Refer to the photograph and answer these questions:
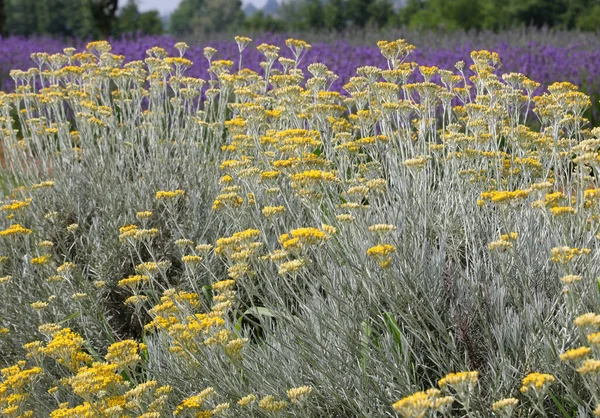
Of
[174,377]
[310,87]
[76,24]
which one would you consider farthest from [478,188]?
[76,24]

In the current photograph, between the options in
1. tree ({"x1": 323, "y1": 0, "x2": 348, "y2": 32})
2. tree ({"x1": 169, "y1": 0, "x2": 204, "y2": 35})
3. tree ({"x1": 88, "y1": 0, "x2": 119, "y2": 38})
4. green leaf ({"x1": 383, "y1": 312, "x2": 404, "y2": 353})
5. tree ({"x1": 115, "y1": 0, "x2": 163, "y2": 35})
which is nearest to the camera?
green leaf ({"x1": 383, "y1": 312, "x2": 404, "y2": 353})

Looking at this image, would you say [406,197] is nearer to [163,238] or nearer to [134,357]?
[134,357]

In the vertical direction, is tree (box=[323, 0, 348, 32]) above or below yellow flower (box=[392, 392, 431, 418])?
below

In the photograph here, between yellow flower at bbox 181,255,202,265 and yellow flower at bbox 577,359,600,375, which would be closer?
yellow flower at bbox 577,359,600,375

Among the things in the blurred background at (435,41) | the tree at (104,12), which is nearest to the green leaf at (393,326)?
the blurred background at (435,41)

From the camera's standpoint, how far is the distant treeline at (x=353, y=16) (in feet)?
63.4

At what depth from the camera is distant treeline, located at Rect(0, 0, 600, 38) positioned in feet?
63.4

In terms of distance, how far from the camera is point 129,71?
435 centimetres

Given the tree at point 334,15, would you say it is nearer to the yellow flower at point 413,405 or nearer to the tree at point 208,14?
the yellow flower at point 413,405

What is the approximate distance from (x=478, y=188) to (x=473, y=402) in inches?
54.9

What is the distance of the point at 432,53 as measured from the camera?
1038cm

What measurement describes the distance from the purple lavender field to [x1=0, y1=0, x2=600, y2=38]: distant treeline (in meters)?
2.37

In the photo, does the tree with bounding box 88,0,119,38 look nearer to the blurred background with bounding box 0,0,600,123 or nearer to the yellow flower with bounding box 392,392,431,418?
the blurred background with bounding box 0,0,600,123

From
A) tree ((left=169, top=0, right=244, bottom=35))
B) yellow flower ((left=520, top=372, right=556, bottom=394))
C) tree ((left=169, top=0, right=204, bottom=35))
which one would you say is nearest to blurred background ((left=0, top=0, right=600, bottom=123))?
yellow flower ((left=520, top=372, right=556, bottom=394))
